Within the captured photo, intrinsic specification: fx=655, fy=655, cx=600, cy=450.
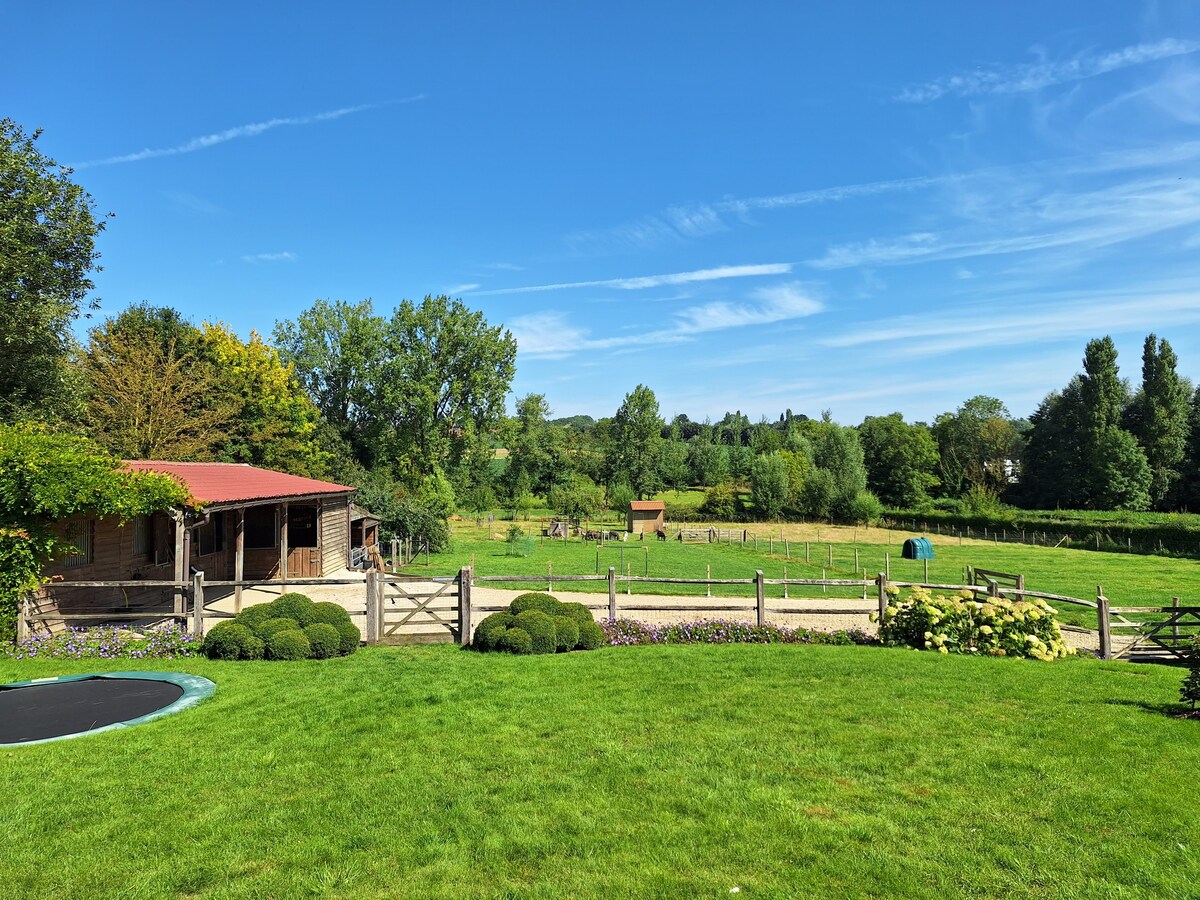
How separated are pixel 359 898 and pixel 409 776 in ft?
6.18

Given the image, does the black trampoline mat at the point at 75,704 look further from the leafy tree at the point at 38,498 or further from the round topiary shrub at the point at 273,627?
the leafy tree at the point at 38,498

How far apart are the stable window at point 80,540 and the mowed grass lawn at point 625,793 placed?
640 centimetres

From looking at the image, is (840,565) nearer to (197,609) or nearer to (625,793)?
(197,609)

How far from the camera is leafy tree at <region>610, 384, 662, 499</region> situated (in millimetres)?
75250

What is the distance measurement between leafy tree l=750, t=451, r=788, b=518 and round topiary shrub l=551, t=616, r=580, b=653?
5394cm

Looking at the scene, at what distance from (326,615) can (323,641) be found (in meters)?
0.63

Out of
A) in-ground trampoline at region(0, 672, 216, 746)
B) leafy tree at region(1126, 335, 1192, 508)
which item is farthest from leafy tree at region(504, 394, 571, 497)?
in-ground trampoline at region(0, 672, 216, 746)

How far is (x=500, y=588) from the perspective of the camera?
23109 mm

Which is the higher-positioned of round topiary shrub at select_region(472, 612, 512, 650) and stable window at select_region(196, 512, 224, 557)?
stable window at select_region(196, 512, 224, 557)

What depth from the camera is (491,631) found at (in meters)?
11.4

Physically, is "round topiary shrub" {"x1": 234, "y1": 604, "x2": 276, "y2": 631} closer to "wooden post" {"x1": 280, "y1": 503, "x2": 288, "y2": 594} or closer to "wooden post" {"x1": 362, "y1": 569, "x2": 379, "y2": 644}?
"wooden post" {"x1": 362, "y1": 569, "x2": 379, "y2": 644}

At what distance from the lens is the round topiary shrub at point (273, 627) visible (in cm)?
1098

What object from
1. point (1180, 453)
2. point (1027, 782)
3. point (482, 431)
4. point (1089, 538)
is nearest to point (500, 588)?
point (1027, 782)

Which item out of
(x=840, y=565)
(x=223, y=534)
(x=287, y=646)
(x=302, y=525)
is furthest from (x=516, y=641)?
(x=840, y=565)
